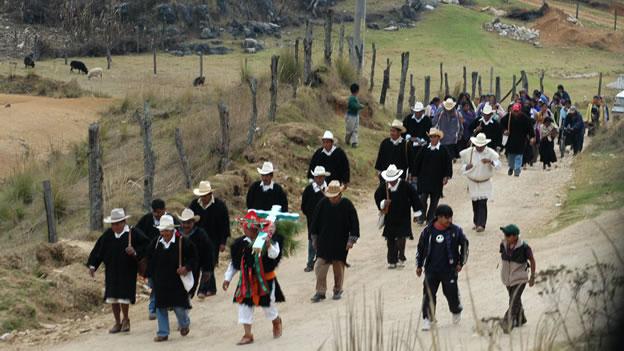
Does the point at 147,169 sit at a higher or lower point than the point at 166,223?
lower

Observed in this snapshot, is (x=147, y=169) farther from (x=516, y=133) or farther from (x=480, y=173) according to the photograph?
(x=516, y=133)

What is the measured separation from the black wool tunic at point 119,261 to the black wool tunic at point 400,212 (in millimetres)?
3804

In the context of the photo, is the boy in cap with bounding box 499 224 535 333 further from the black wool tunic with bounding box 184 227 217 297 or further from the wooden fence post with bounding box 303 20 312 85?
the wooden fence post with bounding box 303 20 312 85


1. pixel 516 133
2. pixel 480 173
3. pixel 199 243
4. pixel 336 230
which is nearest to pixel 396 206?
pixel 336 230

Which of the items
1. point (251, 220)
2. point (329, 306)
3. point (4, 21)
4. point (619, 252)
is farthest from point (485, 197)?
point (4, 21)

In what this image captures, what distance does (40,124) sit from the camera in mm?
36156

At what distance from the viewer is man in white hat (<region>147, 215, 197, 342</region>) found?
45.8 feet

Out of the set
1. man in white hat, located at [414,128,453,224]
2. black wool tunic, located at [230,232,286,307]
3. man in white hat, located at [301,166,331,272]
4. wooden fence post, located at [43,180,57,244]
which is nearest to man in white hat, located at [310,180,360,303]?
man in white hat, located at [301,166,331,272]

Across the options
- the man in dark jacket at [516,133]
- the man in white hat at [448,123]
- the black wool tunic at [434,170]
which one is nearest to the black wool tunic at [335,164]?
the black wool tunic at [434,170]

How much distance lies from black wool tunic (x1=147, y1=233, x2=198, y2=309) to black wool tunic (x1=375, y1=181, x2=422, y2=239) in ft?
12.1

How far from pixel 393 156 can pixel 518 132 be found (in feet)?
13.5

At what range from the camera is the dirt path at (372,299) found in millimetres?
13656

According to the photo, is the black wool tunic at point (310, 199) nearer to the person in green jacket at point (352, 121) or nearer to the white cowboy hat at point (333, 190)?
the white cowboy hat at point (333, 190)

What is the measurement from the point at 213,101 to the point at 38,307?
57.9ft
